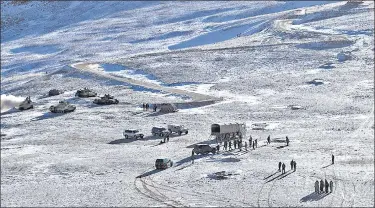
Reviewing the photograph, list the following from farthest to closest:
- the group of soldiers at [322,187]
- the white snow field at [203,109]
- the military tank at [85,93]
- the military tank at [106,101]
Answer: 1. the military tank at [85,93]
2. the military tank at [106,101]
3. the white snow field at [203,109]
4. the group of soldiers at [322,187]

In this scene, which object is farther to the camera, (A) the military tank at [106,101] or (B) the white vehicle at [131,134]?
(A) the military tank at [106,101]

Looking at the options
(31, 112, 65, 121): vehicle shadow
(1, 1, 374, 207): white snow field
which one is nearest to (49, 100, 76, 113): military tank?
(31, 112, 65, 121): vehicle shadow

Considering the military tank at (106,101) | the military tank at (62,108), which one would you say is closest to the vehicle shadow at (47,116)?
the military tank at (62,108)

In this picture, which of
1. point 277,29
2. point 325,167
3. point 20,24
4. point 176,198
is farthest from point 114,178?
point 20,24

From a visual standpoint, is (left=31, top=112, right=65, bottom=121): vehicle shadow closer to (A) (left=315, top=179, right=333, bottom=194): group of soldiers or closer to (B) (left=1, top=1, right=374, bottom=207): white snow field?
(B) (left=1, top=1, right=374, bottom=207): white snow field

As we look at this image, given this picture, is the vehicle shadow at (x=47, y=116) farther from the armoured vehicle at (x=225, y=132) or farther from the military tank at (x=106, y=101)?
the armoured vehicle at (x=225, y=132)

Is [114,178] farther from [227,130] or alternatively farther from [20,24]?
[20,24]

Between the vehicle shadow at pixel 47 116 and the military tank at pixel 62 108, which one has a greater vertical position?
the military tank at pixel 62 108

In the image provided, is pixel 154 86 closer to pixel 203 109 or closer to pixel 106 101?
pixel 106 101

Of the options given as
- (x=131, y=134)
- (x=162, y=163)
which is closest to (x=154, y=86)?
(x=131, y=134)
